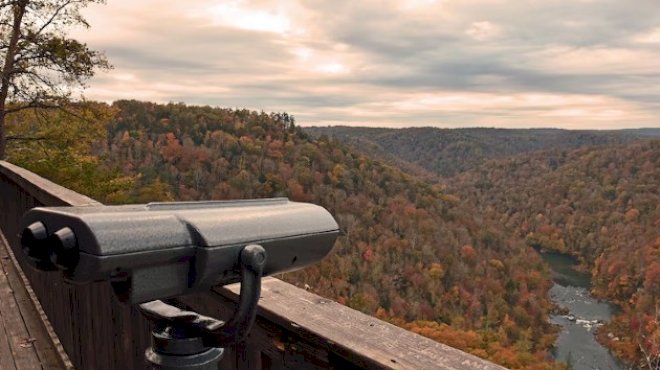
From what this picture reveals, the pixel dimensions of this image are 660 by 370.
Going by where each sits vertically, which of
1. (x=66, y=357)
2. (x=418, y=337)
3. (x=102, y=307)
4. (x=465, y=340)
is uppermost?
(x=418, y=337)

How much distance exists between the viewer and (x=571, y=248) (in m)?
115

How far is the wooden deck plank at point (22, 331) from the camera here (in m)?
3.05

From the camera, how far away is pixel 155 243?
0.88m

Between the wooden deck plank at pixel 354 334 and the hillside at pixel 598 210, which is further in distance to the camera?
the hillside at pixel 598 210

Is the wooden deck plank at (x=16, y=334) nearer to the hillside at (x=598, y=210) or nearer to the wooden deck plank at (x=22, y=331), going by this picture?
the wooden deck plank at (x=22, y=331)

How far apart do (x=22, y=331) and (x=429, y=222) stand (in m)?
98.9

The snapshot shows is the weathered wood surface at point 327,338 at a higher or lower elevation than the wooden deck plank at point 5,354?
higher

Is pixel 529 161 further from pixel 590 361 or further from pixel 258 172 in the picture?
pixel 590 361

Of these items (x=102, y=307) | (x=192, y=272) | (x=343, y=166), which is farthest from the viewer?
(x=343, y=166)

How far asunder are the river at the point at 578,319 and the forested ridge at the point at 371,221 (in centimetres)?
267

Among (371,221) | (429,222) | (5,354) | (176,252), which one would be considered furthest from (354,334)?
(429,222)

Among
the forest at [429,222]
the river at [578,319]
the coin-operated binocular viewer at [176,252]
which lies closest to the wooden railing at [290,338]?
the coin-operated binocular viewer at [176,252]

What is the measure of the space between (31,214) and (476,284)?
8686 cm

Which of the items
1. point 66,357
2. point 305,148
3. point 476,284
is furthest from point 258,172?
point 66,357
